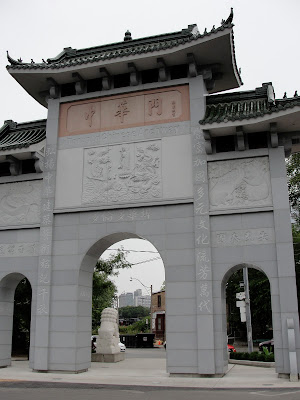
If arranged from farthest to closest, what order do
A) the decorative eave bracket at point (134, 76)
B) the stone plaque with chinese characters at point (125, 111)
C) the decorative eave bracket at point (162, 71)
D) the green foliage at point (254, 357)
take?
the green foliage at point (254, 357) < the decorative eave bracket at point (134, 76) < the stone plaque with chinese characters at point (125, 111) < the decorative eave bracket at point (162, 71)

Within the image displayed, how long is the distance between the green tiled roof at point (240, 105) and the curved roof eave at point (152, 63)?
2.77ft

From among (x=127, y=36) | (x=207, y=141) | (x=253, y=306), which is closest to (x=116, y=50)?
(x=127, y=36)

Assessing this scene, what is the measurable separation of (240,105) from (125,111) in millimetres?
3199

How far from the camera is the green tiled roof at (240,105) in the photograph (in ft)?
36.1

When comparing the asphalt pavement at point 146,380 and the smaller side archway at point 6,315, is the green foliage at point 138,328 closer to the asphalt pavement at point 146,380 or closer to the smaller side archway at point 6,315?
the smaller side archway at point 6,315

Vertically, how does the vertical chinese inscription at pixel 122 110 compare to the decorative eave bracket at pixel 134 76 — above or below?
below

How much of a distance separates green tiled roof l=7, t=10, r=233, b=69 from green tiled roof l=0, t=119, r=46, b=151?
75.6 inches

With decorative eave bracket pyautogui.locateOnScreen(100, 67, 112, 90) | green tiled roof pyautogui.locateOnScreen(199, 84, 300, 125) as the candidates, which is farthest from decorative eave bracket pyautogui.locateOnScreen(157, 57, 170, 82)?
decorative eave bracket pyautogui.locateOnScreen(100, 67, 112, 90)

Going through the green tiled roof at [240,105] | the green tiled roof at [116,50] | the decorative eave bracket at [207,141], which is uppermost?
the green tiled roof at [116,50]

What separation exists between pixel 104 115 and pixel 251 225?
520cm

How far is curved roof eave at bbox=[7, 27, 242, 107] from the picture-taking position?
11.6m

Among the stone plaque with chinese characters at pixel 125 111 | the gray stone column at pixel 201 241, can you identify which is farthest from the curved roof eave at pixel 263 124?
the stone plaque with chinese characters at pixel 125 111

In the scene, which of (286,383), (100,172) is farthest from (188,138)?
(286,383)

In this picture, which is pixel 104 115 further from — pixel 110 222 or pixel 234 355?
pixel 234 355
